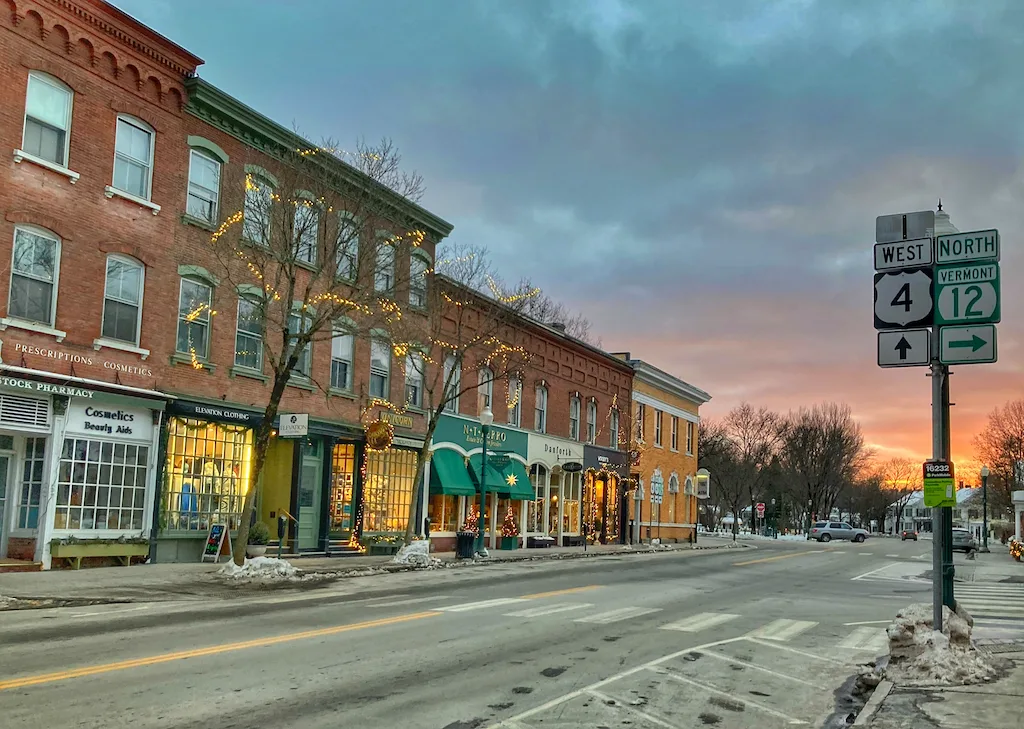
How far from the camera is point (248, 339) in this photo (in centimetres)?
2330

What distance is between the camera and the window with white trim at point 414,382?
97.5ft

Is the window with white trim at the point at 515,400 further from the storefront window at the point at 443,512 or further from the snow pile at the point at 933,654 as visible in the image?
the snow pile at the point at 933,654

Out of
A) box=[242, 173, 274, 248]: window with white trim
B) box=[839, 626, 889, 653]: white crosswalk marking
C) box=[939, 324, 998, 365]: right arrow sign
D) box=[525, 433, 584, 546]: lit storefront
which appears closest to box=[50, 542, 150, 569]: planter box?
box=[242, 173, 274, 248]: window with white trim

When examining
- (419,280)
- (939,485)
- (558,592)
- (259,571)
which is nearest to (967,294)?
(939,485)

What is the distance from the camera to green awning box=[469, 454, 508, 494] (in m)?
32.6

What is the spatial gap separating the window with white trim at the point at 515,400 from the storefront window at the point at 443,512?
518 centimetres

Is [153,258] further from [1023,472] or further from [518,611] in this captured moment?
[1023,472]

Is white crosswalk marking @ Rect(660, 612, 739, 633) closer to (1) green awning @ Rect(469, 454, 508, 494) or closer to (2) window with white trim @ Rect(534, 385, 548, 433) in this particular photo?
(1) green awning @ Rect(469, 454, 508, 494)

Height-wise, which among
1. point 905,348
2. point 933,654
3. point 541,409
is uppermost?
point 541,409

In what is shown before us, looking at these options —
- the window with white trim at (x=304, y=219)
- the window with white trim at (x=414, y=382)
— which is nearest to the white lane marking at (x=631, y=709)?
the window with white trim at (x=304, y=219)

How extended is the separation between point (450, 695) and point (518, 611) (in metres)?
6.46

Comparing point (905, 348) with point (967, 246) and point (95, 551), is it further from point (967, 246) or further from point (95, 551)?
point (95, 551)

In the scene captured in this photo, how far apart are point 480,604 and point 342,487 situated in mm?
12077

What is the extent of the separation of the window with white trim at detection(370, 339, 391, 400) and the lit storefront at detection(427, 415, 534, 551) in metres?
2.97
